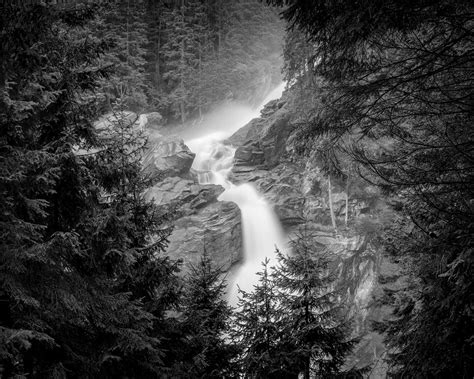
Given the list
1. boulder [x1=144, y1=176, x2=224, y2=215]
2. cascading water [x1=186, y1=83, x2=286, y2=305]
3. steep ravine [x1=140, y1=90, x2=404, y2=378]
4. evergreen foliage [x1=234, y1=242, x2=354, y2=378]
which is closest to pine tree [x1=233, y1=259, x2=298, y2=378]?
evergreen foliage [x1=234, y1=242, x2=354, y2=378]

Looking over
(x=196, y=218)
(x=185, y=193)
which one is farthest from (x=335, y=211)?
(x=185, y=193)

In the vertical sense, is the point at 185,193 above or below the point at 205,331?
above

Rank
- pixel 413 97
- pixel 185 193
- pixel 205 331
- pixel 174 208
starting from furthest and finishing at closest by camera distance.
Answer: pixel 185 193
pixel 174 208
pixel 205 331
pixel 413 97

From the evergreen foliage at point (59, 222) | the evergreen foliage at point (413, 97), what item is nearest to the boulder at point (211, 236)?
the evergreen foliage at point (59, 222)

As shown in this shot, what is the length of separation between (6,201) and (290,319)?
6.22 meters

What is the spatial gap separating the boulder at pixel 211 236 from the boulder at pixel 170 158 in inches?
177

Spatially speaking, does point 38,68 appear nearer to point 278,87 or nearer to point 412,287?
point 412,287

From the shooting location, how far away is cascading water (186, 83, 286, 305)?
20.3 m

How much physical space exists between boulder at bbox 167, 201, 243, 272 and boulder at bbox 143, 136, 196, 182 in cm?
451

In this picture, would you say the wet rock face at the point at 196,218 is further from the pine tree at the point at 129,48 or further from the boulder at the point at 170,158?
the pine tree at the point at 129,48

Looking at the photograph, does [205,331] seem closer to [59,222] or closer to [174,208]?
[174,208]

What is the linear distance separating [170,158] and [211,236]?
761cm

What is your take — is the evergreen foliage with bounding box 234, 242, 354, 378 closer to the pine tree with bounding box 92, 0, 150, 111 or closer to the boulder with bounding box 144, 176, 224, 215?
the boulder with bounding box 144, 176, 224, 215

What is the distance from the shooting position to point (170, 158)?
24812 mm
